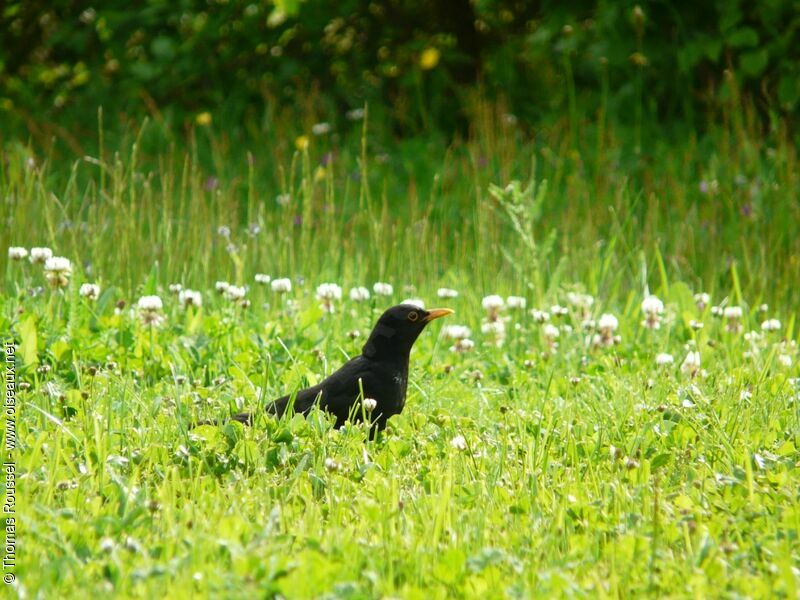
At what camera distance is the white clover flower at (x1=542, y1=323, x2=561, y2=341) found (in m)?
5.08

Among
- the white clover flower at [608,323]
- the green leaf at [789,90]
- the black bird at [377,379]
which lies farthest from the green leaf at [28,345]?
the green leaf at [789,90]

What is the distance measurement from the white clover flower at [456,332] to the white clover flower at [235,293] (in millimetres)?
919

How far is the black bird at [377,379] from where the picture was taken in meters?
4.06

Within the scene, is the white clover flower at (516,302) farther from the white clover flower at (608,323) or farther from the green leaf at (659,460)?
the green leaf at (659,460)

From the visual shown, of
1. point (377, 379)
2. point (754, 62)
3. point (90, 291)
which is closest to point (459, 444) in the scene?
point (377, 379)

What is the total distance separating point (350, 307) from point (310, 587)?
9.11ft

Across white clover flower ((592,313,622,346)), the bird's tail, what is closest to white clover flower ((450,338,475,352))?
white clover flower ((592,313,622,346))

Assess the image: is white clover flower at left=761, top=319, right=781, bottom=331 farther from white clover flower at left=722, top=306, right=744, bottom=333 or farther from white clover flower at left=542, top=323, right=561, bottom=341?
white clover flower at left=542, top=323, right=561, bottom=341

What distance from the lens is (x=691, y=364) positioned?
464 cm

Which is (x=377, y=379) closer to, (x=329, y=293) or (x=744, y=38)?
(x=329, y=293)

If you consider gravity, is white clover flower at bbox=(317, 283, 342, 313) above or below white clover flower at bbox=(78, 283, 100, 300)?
below

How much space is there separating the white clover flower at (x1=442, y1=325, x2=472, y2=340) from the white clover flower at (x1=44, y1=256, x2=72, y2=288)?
1.65 metres

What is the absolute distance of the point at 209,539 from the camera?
2906mm

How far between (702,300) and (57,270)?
2972 millimetres
